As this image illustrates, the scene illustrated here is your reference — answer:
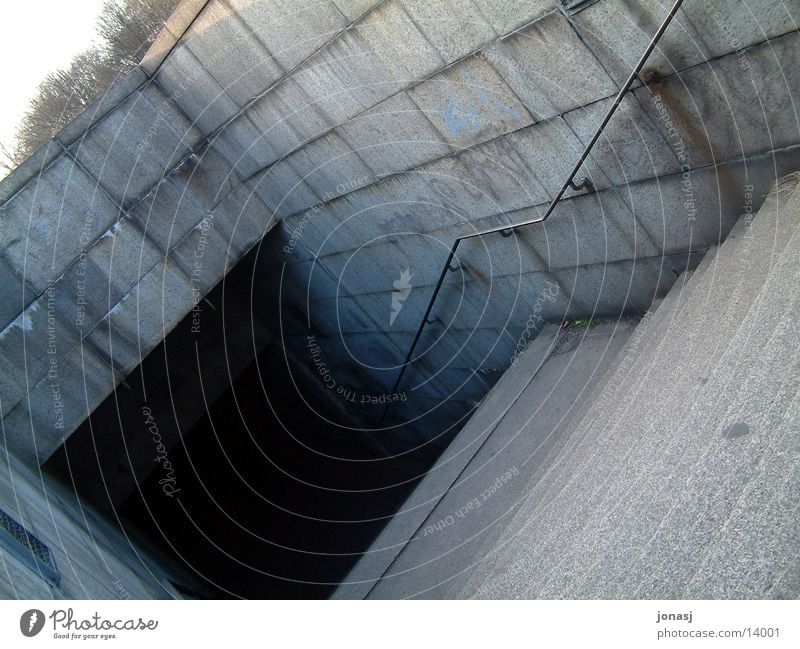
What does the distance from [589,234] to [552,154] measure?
2.23 feet

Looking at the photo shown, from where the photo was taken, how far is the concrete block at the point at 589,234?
5.15 m

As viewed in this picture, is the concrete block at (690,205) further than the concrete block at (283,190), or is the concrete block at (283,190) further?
the concrete block at (283,190)

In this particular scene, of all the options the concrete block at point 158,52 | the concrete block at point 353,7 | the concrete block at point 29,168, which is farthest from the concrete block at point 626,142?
the concrete block at point 29,168

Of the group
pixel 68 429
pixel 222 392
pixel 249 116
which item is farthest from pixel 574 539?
pixel 222 392

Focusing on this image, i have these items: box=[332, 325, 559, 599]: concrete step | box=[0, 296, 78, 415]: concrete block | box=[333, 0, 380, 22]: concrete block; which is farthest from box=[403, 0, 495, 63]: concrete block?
box=[0, 296, 78, 415]: concrete block

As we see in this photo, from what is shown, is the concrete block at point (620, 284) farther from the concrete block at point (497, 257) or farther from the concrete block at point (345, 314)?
the concrete block at point (345, 314)

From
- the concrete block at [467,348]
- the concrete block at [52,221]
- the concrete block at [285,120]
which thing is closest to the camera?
the concrete block at [285,120]

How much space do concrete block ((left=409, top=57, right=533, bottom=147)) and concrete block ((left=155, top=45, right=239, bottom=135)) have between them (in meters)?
2.65

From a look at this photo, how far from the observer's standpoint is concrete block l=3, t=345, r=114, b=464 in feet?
25.0

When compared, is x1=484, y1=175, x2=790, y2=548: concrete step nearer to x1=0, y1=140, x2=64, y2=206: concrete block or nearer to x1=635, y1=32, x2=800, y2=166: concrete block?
x1=635, y1=32, x2=800, y2=166: concrete block

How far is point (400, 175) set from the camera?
6.64 m

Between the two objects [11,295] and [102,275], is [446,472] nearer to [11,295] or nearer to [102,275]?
[102,275]

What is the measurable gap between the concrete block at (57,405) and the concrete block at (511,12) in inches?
215

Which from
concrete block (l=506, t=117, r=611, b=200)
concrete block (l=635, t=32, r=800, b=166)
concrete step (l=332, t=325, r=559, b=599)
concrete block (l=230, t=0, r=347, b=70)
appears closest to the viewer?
concrete block (l=635, t=32, r=800, b=166)
